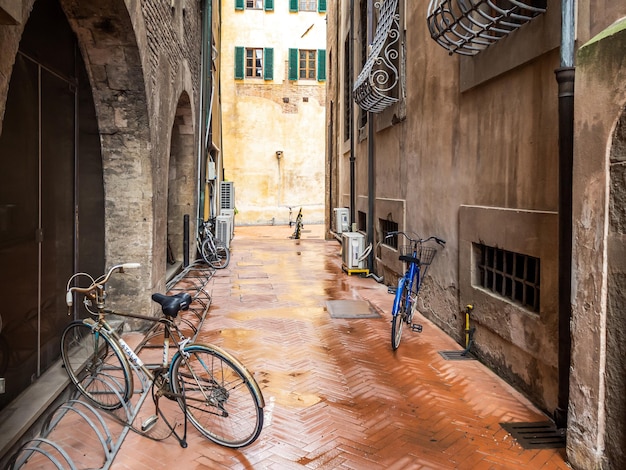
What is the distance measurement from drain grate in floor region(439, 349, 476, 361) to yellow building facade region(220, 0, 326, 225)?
839 inches

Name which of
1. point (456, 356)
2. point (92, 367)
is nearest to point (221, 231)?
point (456, 356)

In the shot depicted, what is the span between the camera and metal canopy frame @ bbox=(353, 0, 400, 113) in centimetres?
862

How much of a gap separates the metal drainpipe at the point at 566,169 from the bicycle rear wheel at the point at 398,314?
2244 millimetres

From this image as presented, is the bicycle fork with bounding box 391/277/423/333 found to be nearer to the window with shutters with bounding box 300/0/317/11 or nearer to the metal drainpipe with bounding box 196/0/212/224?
the metal drainpipe with bounding box 196/0/212/224

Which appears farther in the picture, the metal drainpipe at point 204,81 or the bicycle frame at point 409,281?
the metal drainpipe at point 204,81

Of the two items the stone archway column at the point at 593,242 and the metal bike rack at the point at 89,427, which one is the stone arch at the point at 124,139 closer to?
the metal bike rack at the point at 89,427

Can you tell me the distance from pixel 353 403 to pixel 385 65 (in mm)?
6789

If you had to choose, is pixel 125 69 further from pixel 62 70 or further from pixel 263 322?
pixel 263 322

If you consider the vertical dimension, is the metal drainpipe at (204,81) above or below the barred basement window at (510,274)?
above

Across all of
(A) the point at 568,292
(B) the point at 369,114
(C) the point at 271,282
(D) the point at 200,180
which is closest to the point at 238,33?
(D) the point at 200,180

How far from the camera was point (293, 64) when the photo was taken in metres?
26.8

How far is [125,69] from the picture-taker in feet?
18.9

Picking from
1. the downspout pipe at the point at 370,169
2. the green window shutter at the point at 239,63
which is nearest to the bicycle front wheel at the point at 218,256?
the downspout pipe at the point at 370,169

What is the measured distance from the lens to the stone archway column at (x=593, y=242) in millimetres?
2967
